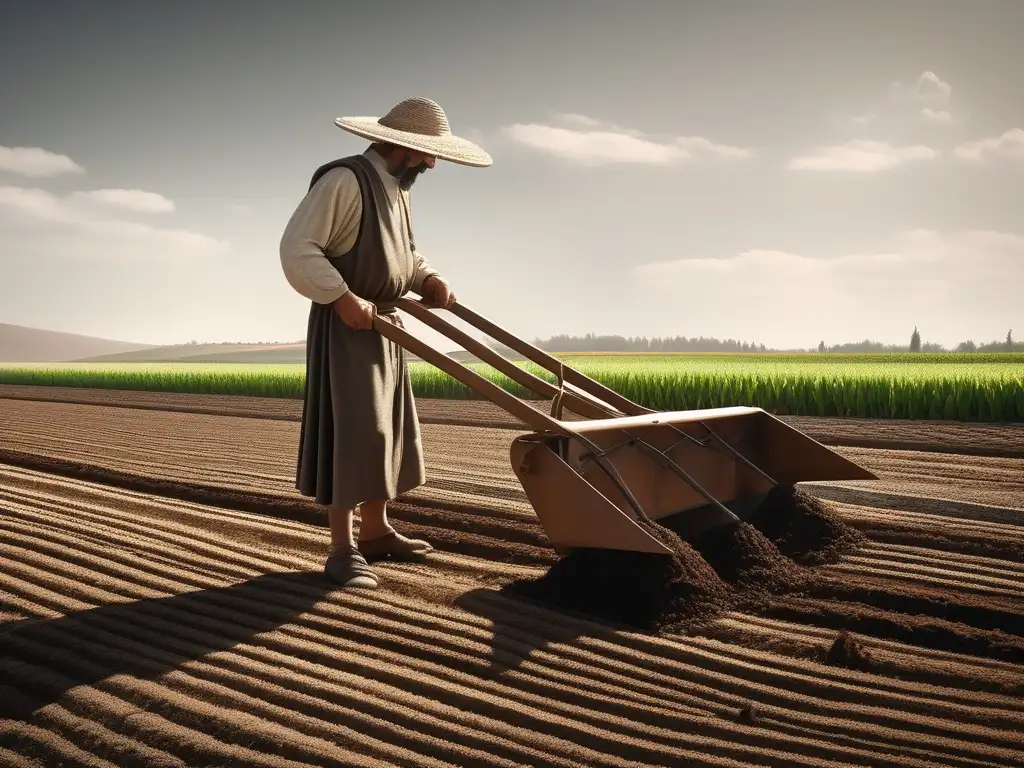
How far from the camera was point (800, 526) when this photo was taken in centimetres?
477

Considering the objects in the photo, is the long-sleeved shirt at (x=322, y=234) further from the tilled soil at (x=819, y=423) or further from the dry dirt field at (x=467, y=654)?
the tilled soil at (x=819, y=423)

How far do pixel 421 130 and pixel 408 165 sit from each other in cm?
17

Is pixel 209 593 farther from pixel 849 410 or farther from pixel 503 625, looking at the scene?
pixel 849 410

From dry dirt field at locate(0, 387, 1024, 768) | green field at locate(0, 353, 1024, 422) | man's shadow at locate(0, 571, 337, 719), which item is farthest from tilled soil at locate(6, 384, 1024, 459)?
man's shadow at locate(0, 571, 337, 719)

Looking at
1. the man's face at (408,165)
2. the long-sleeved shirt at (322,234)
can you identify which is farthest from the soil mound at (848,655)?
the man's face at (408,165)

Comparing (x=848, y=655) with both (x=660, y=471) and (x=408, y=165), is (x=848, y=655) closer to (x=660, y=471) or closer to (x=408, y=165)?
(x=660, y=471)

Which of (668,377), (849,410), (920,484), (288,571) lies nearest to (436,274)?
(288,571)

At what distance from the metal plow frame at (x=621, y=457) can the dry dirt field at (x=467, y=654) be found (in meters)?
0.40

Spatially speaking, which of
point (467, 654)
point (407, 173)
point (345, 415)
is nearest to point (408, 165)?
point (407, 173)

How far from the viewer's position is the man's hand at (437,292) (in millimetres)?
4785

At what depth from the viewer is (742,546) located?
414cm

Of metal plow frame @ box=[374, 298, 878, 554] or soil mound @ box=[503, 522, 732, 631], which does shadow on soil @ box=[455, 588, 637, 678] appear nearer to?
soil mound @ box=[503, 522, 732, 631]

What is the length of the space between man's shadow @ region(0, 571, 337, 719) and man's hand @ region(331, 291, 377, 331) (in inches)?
45.0

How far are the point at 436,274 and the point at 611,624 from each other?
2.05 metres
